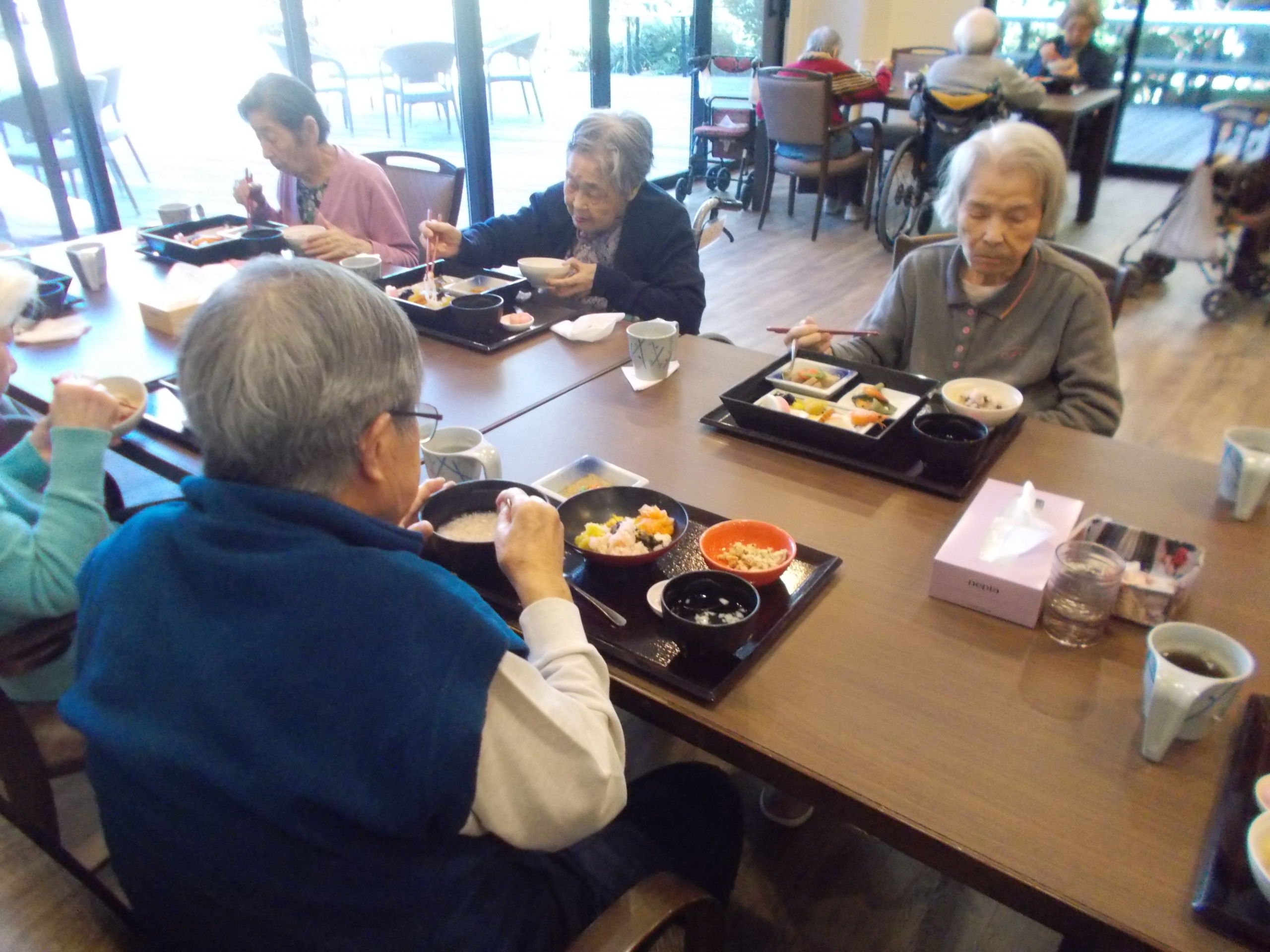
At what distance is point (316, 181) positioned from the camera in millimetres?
2543

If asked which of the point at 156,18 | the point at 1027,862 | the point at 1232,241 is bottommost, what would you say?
the point at 1232,241

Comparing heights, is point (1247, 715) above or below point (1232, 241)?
above

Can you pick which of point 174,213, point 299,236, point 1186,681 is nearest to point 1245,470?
point 1186,681

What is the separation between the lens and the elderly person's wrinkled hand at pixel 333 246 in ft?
7.34

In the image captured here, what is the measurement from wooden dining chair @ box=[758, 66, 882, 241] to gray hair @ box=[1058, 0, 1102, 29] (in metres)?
1.53

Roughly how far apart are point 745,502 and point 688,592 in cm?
29

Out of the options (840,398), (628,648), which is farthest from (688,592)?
(840,398)

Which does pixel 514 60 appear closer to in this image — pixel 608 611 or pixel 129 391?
pixel 129 391

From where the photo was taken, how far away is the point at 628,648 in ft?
3.34

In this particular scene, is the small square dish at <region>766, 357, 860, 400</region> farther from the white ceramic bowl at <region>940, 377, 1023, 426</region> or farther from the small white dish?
the small white dish

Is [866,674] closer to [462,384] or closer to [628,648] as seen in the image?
[628,648]

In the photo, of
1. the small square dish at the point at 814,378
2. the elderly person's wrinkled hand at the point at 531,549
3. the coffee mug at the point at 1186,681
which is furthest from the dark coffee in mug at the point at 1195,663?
the small square dish at the point at 814,378

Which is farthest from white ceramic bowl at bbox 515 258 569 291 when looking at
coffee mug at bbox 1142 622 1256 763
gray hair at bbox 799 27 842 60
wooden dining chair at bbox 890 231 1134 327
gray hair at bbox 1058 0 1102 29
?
gray hair at bbox 1058 0 1102 29

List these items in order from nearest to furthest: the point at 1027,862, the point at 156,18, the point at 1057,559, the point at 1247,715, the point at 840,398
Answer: the point at 1027,862
the point at 1247,715
the point at 1057,559
the point at 840,398
the point at 156,18
